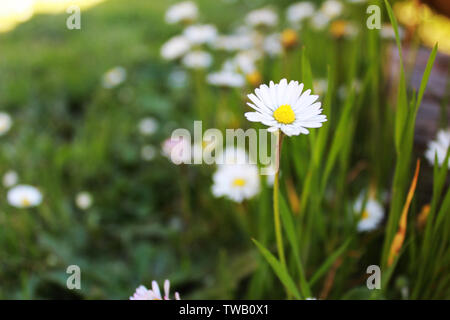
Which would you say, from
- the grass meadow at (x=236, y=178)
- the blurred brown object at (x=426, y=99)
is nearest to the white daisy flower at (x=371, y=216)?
the grass meadow at (x=236, y=178)

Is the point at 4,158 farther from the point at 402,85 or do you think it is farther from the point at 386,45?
the point at 386,45

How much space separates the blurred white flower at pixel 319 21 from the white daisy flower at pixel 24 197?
1.36m

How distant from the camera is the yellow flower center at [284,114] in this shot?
1.58ft

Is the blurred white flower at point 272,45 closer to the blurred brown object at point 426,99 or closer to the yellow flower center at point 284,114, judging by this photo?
the blurred brown object at point 426,99

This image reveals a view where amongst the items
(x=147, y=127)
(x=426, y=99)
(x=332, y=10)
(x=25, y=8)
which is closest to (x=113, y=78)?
(x=147, y=127)

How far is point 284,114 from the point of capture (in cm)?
49

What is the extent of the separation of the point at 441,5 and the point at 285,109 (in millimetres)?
1450

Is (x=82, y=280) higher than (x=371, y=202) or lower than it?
lower

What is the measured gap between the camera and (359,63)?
1390mm

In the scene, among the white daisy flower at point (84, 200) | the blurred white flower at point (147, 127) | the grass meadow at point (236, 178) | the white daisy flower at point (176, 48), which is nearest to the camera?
the grass meadow at point (236, 178)

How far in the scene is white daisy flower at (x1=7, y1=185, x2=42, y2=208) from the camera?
1.05m

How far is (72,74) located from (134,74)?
288 mm

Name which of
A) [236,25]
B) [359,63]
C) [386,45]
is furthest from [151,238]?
[236,25]
